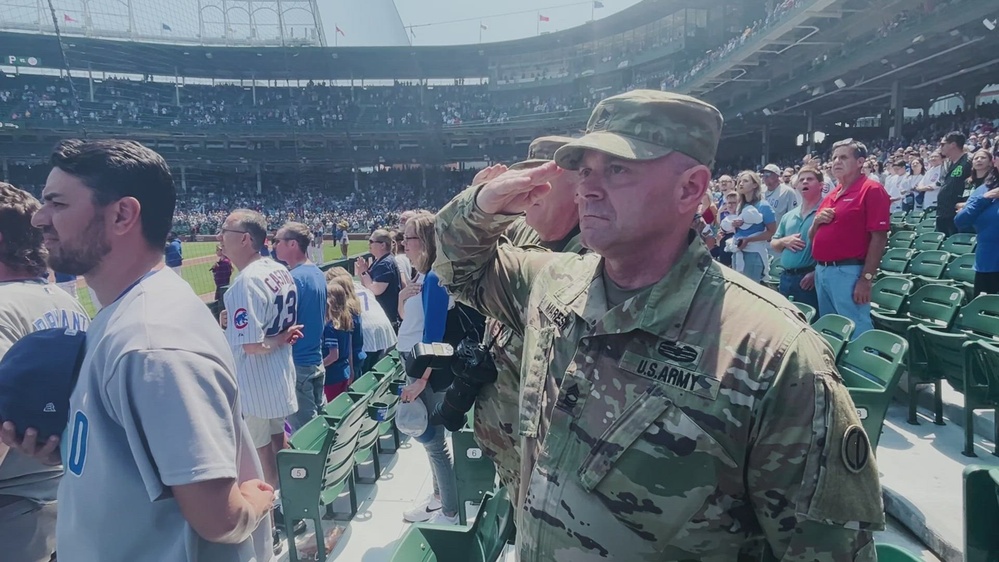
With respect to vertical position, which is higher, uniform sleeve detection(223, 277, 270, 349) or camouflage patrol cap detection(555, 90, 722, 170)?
camouflage patrol cap detection(555, 90, 722, 170)

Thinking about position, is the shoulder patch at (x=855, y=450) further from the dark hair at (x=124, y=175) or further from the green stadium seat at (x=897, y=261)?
the green stadium seat at (x=897, y=261)

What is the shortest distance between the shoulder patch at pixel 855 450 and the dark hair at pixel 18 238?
2.76m

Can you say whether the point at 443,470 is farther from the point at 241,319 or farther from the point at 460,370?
the point at 460,370

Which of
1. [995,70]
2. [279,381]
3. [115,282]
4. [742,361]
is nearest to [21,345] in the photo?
[115,282]

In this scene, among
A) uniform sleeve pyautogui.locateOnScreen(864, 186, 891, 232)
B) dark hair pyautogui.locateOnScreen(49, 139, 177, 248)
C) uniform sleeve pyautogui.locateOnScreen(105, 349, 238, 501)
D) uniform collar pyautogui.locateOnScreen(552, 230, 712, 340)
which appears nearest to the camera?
uniform collar pyautogui.locateOnScreen(552, 230, 712, 340)

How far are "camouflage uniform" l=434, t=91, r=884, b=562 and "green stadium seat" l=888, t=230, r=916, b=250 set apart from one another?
29.3 ft

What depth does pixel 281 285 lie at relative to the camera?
397 cm

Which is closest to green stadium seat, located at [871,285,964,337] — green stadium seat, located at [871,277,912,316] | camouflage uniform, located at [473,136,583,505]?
green stadium seat, located at [871,277,912,316]

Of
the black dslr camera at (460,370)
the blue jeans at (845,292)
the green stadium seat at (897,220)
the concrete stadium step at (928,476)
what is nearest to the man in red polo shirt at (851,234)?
the blue jeans at (845,292)

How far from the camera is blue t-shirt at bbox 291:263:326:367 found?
436 centimetres

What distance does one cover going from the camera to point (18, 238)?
2.36m

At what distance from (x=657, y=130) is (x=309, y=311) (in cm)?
353

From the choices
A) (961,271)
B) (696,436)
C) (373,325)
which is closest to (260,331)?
(373,325)

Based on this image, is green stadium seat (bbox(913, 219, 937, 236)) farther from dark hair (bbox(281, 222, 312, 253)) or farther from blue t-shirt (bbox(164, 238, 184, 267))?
blue t-shirt (bbox(164, 238, 184, 267))
